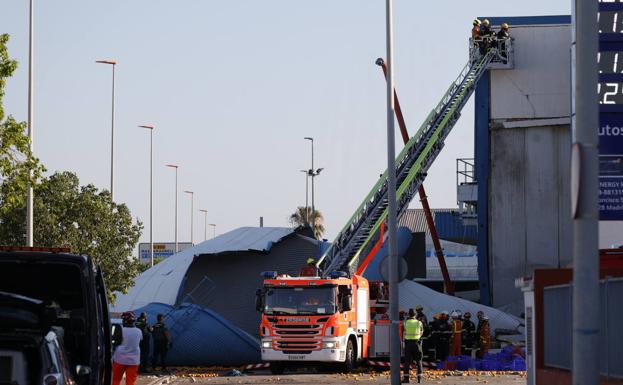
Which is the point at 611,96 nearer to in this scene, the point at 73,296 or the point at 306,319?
the point at 73,296

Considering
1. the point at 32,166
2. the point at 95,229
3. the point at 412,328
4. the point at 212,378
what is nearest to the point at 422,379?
the point at 412,328

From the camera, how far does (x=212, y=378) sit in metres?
31.9

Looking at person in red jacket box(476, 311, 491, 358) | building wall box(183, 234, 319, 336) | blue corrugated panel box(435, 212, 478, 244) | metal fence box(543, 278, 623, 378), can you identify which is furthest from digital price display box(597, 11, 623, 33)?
blue corrugated panel box(435, 212, 478, 244)

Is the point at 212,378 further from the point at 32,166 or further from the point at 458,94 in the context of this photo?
the point at 458,94

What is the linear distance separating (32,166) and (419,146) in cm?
1831

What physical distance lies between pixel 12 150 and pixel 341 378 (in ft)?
30.9

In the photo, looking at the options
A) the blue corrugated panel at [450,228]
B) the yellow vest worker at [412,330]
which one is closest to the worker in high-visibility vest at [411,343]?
the yellow vest worker at [412,330]

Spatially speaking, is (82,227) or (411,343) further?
(82,227)

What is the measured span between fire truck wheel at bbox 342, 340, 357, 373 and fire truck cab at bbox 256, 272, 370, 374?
0.12 m

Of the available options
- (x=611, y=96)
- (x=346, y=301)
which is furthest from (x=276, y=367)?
(x=611, y=96)

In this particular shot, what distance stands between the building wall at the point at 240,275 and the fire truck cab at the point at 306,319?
1299 cm

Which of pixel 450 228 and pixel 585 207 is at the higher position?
pixel 450 228

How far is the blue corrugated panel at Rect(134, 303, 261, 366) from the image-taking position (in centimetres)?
3922

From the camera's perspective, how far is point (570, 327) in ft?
61.9
